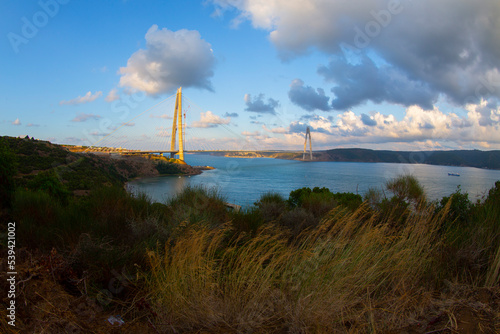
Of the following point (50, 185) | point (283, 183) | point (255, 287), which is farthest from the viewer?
point (283, 183)

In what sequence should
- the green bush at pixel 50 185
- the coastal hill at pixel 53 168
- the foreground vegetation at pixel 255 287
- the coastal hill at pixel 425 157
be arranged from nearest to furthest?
1. the foreground vegetation at pixel 255 287
2. the green bush at pixel 50 185
3. the coastal hill at pixel 53 168
4. the coastal hill at pixel 425 157

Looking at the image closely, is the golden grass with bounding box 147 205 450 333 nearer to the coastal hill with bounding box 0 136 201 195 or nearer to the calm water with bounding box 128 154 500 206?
the calm water with bounding box 128 154 500 206

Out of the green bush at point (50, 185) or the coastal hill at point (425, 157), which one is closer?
the green bush at point (50, 185)

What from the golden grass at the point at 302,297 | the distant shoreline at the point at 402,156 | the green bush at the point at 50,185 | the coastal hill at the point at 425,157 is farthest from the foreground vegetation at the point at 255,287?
the coastal hill at the point at 425,157

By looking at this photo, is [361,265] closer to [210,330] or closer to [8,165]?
[210,330]

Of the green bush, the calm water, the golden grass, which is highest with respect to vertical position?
the green bush

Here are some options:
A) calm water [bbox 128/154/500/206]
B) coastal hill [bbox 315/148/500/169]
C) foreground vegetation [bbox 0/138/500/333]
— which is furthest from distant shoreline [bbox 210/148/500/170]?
foreground vegetation [bbox 0/138/500/333]

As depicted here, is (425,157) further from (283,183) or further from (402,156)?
(283,183)

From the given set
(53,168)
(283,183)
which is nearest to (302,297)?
(53,168)

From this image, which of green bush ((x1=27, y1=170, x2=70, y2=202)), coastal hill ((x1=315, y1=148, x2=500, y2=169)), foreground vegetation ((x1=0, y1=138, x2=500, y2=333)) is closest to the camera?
foreground vegetation ((x1=0, y1=138, x2=500, y2=333))

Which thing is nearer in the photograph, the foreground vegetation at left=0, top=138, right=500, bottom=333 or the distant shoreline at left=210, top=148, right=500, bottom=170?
the foreground vegetation at left=0, top=138, right=500, bottom=333

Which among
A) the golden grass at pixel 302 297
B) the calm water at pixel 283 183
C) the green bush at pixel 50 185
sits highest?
the green bush at pixel 50 185

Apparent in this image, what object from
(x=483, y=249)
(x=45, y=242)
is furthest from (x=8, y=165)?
(x=483, y=249)

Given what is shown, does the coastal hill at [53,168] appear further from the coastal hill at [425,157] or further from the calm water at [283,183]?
the coastal hill at [425,157]
